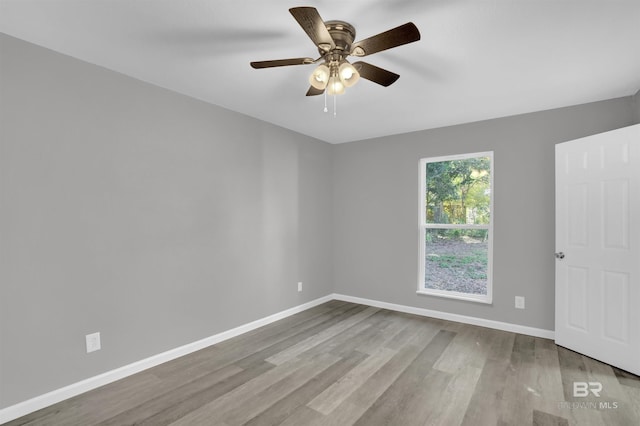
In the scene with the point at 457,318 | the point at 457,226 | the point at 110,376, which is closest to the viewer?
the point at 110,376

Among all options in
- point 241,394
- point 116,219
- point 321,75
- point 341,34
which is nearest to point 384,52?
point 341,34

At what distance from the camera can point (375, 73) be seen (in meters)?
2.02

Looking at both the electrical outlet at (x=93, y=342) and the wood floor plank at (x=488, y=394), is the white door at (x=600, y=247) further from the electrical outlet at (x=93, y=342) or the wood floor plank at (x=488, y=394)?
the electrical outlet at (x=93, y=342)

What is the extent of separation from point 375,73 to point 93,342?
282 centimetres

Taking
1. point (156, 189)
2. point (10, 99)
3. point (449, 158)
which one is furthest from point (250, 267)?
point (449, 158)

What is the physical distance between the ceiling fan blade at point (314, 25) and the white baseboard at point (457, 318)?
345 cm

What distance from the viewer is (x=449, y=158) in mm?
4008

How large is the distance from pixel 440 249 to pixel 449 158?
119 centimetres

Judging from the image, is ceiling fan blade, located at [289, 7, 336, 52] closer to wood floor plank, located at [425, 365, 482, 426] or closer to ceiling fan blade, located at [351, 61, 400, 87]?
ceiling fan blade, located at [351, 61, 400, 87]

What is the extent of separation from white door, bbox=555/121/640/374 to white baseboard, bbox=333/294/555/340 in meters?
0.24

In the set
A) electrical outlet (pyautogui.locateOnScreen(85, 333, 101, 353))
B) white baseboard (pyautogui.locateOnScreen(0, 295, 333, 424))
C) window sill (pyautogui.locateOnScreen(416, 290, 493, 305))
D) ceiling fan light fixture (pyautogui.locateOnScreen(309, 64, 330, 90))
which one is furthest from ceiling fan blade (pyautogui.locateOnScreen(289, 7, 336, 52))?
A: window sill (pyautogui.locateOnScreen(416, 290, 493, 305))

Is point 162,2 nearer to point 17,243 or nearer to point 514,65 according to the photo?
point 17,243

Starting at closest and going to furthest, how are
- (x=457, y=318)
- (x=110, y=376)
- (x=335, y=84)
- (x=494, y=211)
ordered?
(x=335, y=84) → (x=110, y=376) → (x=494, y=211) → (x=457, y=318)

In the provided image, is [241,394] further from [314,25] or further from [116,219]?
[314,25]
